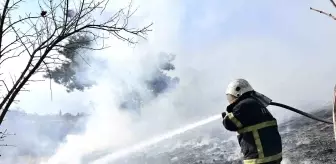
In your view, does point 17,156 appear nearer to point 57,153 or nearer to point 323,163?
point 57,153

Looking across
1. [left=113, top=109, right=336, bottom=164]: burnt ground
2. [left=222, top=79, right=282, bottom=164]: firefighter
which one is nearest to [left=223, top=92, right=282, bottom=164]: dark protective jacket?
[left=222, top=79, right=282, bottom=164]: firefighter

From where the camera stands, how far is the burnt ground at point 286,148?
8867mm

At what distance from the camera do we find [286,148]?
1005 centimetres

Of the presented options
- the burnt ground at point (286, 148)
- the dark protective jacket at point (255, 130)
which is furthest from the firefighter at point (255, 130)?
the burnt ground at point (286, 148)

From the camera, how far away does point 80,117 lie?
1297 inches

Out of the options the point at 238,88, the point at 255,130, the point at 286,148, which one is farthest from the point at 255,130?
the point at 286,148

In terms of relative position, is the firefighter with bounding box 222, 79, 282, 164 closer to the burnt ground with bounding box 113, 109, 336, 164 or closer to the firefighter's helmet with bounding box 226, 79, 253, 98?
the firefighter's helmet with bounding box 226, 79, 253, 98

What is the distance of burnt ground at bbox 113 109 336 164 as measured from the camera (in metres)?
8.87

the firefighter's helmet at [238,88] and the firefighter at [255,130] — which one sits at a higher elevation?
the firefighter's helmet at [238,88]

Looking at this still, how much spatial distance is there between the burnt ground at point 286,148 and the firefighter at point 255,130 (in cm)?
484

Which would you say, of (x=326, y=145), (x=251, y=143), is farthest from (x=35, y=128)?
(x=251, y=143)

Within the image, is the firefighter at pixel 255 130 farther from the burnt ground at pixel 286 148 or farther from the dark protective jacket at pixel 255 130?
the burnt ground at pixel 286 148

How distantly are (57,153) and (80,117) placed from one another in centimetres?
509

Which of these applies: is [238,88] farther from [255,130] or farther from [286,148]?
[286,148]
